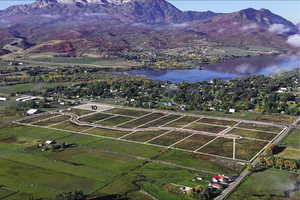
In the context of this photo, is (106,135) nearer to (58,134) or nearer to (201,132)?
(58,134)

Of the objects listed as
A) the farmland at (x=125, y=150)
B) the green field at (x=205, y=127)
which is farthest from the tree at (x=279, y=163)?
the green field at (x=205, y=127)

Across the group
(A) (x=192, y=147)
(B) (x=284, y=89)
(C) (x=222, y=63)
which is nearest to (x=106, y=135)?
(A) (x=192, y=147)

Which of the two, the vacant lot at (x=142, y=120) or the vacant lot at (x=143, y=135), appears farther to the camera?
the vacant lot at (x=142, y=120)

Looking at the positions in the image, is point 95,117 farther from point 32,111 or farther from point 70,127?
point 32,111

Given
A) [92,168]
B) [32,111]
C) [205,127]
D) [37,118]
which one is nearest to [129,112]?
[205,127]

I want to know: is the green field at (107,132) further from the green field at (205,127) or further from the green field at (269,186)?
the green field at (269,186)

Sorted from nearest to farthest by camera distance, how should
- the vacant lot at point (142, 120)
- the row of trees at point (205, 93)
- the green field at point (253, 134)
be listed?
the green field at point (253, 134) < the vacant lot at point (142, 120) < the row of trees at point (205, 93)
